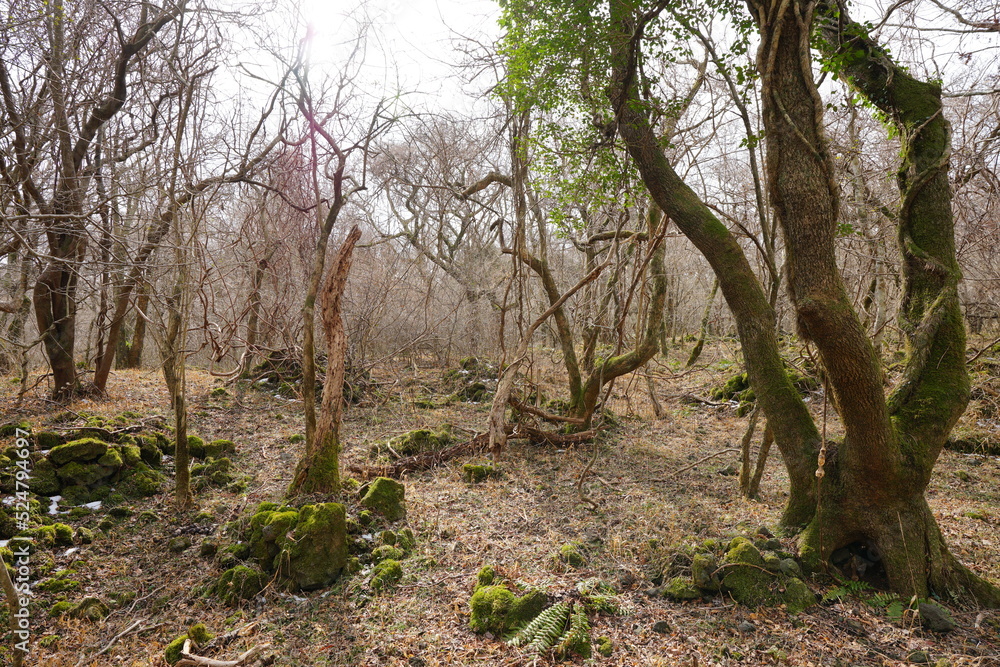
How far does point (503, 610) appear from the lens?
3.38 meters

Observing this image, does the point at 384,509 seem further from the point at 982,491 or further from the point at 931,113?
the point at 982,491

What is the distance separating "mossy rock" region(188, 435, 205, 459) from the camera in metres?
6.30

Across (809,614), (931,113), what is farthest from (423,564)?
(931,113)

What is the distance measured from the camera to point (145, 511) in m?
4.93

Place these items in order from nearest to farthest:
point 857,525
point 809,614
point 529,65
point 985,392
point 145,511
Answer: point 809,614, point 857,525, point 529,65, point 145,511, point 985,392

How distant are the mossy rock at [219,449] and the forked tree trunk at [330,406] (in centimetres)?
185

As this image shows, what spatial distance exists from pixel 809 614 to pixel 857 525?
737 mm

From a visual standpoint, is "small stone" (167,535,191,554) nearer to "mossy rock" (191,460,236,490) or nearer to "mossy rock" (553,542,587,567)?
"mossy rock" (191,460,236,490)

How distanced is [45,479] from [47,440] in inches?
24.3

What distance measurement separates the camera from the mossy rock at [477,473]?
620 cm

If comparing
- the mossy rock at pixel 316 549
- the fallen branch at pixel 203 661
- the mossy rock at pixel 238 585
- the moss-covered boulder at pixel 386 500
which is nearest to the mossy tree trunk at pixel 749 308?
the moss-covered boulder at pixel 386 500

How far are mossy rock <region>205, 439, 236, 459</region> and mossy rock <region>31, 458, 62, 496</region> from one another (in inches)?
61.3

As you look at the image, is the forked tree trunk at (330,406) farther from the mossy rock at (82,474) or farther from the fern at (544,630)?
the fern at (544,630)

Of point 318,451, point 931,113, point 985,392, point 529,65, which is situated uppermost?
point 529,65
